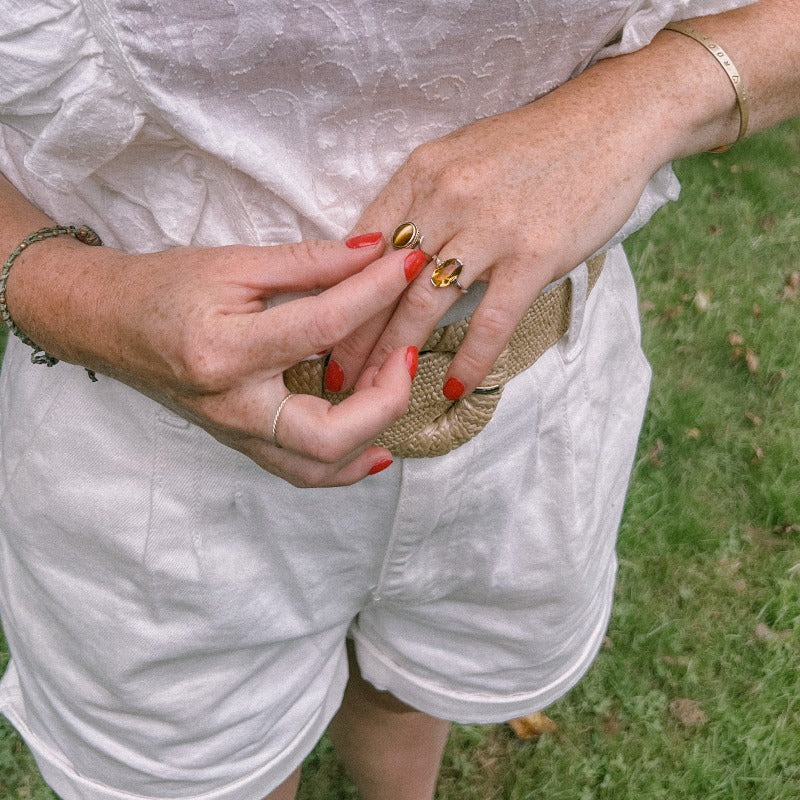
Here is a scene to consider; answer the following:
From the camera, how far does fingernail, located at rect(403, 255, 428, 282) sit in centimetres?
81

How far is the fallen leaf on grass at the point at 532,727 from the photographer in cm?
225

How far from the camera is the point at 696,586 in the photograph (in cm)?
253

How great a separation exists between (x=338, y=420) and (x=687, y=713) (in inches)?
72.5

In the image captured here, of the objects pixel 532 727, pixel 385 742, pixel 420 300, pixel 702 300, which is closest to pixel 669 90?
pixel 420 300

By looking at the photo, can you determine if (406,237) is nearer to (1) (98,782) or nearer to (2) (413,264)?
(2) (413,264)

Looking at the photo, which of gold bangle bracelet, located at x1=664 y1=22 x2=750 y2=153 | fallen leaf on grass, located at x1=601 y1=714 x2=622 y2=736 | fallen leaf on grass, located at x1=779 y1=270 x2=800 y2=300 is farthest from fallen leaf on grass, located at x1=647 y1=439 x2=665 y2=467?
gold bangle bracelet, located at x1=664 y1=22 x2=750 y2=153

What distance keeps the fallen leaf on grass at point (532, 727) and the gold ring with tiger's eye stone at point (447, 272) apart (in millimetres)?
1698

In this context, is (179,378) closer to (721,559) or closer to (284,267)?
(284,267)

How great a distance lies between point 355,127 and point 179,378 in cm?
28

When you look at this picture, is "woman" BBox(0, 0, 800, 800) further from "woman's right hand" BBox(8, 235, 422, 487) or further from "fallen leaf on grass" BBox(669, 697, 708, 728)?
"fallen leaf on grass" BBox(669, 697, 708, 728)

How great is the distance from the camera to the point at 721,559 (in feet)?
8.50

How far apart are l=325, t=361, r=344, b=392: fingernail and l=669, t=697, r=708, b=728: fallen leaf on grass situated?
1760 mm

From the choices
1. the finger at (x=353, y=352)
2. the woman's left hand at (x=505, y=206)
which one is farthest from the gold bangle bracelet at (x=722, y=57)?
the finger at (x=353, y=352)

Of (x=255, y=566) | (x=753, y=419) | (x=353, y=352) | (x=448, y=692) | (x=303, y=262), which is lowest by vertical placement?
(x=753, y=419)
